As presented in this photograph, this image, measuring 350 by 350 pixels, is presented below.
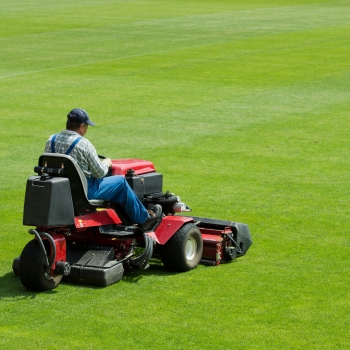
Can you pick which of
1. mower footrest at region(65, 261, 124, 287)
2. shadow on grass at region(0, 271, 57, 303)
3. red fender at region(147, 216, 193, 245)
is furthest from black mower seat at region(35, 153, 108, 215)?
shadow on grass at region(0, 271, 57, 303)

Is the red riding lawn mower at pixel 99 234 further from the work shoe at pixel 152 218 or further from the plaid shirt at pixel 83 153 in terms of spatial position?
the plaid shirt at pixel 83 153

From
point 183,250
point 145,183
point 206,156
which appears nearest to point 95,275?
point 183,250

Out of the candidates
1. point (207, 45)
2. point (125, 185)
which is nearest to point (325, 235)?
point (125, 185)

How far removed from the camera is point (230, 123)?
19.9 m

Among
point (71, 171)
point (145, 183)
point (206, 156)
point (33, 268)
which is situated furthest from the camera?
point (206, 156)

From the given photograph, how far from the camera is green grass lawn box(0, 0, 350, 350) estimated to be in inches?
348

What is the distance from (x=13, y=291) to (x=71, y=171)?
138 centimetres

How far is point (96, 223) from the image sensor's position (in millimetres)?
10008

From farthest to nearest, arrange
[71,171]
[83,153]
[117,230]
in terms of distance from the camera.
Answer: [117,230], [83,153], [71,171]

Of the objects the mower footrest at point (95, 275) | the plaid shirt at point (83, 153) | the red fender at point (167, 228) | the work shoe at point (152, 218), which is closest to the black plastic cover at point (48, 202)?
the plaid shirt at point (83, 153)

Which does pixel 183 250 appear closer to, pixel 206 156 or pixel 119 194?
pixel 119 194

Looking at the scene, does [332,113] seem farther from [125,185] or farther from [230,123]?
[125,185]

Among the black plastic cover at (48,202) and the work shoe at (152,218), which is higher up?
the black plastic cover at (48,202)

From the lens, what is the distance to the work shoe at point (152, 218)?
10.3 metres
